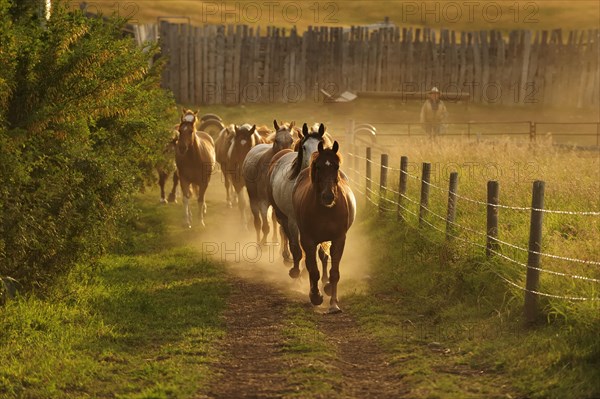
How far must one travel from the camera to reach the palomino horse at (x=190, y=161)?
68.0 feet

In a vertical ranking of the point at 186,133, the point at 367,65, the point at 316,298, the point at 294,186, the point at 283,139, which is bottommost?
the point at 316,298

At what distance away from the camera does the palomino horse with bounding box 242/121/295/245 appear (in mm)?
16828

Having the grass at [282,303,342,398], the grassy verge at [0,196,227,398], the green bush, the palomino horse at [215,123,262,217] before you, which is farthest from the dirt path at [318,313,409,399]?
the palomino horse at [215,123,262,217]

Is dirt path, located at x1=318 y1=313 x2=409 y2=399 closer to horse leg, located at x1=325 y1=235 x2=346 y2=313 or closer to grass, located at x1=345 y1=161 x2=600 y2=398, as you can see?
grass, located at x1=345 y1=161 x2=600 y2=398

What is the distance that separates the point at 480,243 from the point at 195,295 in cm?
408

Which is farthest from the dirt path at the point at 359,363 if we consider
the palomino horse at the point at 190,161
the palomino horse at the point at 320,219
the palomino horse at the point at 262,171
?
the palomino horse at the point at 190,161

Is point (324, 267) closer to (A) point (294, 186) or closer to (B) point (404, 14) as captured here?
(A) point (294, 186)

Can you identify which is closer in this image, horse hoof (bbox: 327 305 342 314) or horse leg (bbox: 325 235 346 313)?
horse hoof (bbox: 327 305 342 314)

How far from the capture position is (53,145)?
11.4m

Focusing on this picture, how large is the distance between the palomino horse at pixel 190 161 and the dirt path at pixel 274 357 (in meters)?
8.20

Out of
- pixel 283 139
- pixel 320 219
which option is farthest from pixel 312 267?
pixel 283 139

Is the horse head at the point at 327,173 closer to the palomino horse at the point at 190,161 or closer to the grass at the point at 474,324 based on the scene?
the grass at the point at 474,324

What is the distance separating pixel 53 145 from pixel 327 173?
136 inches

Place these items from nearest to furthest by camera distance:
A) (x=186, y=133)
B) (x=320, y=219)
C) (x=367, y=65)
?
(x=320, y=219) < (x=186, y=133) < (x=367, y=65)
